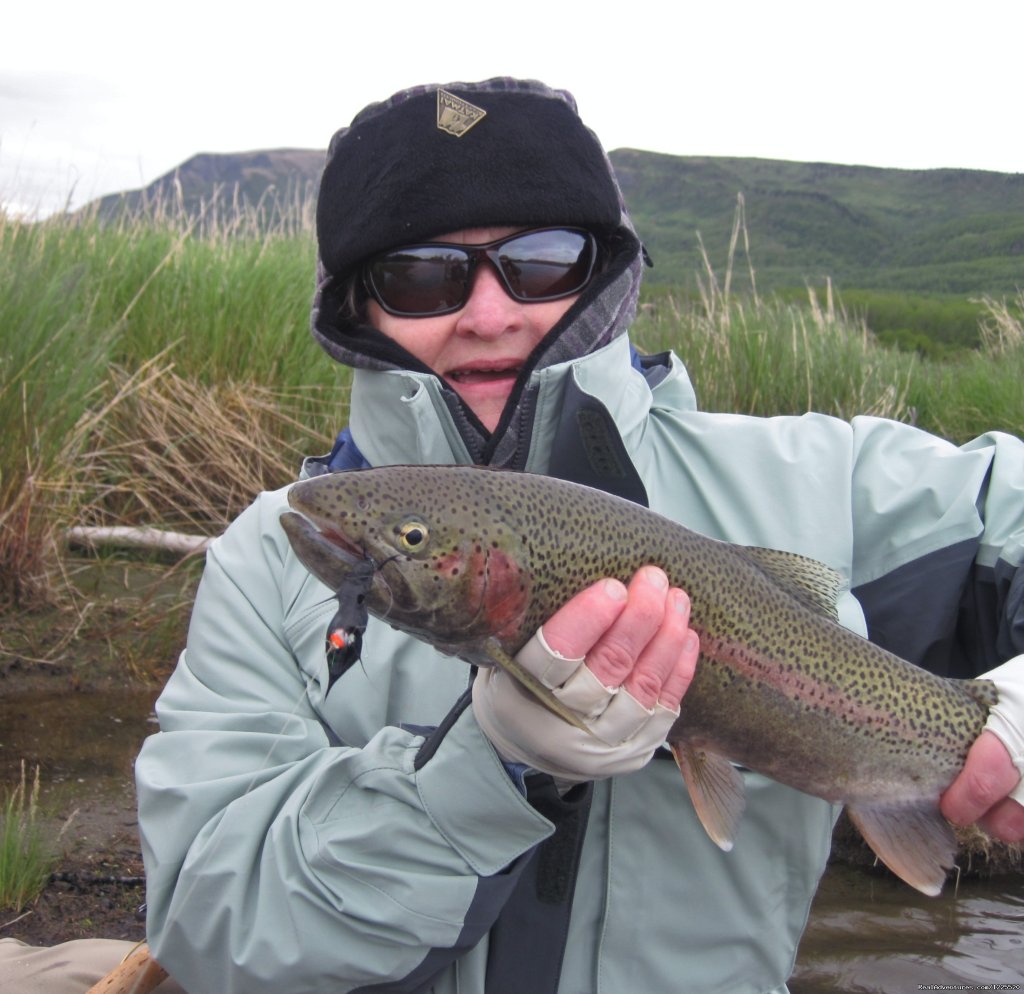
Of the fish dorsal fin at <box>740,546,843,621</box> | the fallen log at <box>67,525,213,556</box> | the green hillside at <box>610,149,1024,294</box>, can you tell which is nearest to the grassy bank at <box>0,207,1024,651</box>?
the fallen log at <box>67,525,213,556</box>

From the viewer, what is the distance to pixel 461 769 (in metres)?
2.26

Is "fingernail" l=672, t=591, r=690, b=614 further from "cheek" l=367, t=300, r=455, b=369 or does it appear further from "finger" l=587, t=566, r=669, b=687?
"cheek" l=367, t=300, r=455, b=369

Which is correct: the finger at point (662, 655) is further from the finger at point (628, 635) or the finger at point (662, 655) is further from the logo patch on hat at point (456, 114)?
the logo patch on hat at point (456, 114)

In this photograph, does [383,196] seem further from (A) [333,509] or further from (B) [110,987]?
(B) [110,987]

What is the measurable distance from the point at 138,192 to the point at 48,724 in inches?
271

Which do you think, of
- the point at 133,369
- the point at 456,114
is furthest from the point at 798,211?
the point at 456,114

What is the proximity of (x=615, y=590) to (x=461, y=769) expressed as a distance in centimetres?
50

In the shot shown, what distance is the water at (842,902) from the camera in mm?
4301

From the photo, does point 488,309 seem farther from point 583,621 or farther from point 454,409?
point 583,621

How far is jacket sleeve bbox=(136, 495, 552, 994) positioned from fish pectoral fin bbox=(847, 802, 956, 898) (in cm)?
81

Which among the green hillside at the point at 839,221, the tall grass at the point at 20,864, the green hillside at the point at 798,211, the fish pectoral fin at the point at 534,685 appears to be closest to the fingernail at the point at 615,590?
the fish pectoral fin at the point at 534,685

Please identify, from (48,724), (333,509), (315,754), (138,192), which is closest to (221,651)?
(315,754)

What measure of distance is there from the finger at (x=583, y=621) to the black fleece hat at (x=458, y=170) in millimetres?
1205

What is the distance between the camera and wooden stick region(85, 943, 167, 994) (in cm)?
286
